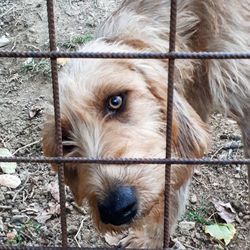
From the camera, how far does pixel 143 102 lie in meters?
3.11

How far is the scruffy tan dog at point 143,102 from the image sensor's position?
2857mm

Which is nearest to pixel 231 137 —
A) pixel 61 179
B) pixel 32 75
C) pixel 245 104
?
pixel 245 104

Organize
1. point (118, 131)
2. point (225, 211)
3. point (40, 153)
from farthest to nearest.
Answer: point (40, 153) < point (225, 211) < point (118, 131)

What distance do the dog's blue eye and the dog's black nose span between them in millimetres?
419

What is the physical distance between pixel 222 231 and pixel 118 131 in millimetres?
1179

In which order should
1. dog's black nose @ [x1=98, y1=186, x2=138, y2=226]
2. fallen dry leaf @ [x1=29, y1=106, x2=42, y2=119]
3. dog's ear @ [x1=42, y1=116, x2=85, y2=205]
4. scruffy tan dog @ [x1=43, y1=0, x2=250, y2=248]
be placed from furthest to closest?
fallen dry leaf @ [x1=29, y1=106, x2=42, y2=119]
dog's ear @ [x1=42, y1=116, x2=85, y2=205]
scruffy tan dog @ [x1=43, y1=0, x2=250, y2=248]
dog's black nose @ [x1=98, y1=186, x2=138, y2=226]

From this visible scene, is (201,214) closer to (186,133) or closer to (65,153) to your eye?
(186,133)

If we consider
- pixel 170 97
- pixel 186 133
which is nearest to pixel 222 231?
pixel 186 133

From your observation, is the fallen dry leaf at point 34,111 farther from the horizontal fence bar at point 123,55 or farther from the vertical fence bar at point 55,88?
the horizontal fence bar at point 123,55

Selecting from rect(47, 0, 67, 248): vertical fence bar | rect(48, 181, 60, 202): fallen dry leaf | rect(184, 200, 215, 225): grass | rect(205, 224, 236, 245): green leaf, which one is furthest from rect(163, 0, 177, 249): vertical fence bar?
rect(48, 181, 60, 202): fallen dry leaf

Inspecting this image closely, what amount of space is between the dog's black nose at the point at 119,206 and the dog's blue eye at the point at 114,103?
42 centimetres

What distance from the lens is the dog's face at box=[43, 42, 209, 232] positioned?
280 centimetres

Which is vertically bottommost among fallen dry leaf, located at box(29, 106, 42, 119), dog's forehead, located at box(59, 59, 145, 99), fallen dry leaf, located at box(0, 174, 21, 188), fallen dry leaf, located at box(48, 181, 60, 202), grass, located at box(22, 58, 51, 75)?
fallen dry leaf, located at box(48, 181, 60, 202)

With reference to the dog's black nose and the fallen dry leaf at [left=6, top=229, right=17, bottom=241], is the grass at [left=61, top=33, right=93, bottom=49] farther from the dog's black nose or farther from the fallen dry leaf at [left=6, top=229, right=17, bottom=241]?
the dog's black nose
